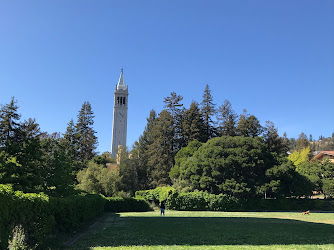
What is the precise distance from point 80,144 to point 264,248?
42830 millimetres

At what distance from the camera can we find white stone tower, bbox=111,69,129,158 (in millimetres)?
91250

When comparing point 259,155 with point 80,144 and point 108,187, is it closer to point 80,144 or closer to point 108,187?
point 108,187

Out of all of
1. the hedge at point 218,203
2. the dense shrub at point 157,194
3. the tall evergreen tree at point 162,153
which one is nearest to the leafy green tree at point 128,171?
the tall evergreen tree at point 162,153

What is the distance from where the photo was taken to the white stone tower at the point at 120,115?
9125 centimetres

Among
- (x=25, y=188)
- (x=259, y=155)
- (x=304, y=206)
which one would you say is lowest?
(x=304, y=206)

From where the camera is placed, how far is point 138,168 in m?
50.1

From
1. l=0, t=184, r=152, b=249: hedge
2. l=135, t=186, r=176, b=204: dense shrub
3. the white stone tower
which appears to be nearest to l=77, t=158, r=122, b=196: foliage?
l=135, t=186, r=176, b=204: dense shrub

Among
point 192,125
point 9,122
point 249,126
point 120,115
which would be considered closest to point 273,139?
point 249,126

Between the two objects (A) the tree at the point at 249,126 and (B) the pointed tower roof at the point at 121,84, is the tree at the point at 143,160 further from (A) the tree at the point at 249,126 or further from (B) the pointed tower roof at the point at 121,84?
(B) the pointed tower roof at the point at 121,84

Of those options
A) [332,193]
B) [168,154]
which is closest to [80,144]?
[168,154]

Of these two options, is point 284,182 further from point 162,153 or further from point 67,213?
point 67,213

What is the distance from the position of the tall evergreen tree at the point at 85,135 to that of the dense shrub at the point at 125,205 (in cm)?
1574

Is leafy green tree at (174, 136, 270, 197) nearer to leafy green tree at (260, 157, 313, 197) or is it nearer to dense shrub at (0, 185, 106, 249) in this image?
leafy green tree at (260, 157, 313, 197)

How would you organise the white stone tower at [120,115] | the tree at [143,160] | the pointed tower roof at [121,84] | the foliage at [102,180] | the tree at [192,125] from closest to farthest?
1. the foliage at [102,180]
2. the tree at [192,125]
3. the tree at [143,160]
4. the white stone tower at [120,115]
5. the pointed tower roof at [121,84]
